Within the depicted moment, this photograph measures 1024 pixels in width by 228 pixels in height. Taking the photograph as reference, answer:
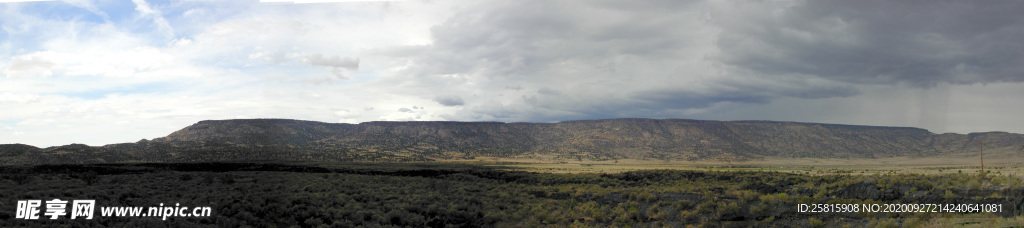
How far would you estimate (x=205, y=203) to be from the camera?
13.6 m

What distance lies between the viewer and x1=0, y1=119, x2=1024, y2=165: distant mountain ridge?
78875 millimetres

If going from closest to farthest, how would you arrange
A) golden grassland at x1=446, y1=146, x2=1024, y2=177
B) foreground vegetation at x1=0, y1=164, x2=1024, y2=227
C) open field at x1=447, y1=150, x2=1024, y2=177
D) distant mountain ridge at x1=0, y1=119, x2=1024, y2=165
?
foreground vegetation at x1=0, y1=164, x2=1024, y2=227 → open field at x1=447, y1=150, x2=1024, y2=177 → golden grassland at x1=446, y1=146, x2=1024, y2=177 → distant mountain ridge at x1=0, y1=119, x2=1024, y2=165

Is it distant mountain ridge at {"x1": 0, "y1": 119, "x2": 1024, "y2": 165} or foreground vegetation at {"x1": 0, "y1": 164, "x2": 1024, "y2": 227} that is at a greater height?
distant mountain ridge at {"x1": 0, "y1": 119, "x2": 1024, "y2": 165}

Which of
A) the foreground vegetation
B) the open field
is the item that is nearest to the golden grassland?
the open field

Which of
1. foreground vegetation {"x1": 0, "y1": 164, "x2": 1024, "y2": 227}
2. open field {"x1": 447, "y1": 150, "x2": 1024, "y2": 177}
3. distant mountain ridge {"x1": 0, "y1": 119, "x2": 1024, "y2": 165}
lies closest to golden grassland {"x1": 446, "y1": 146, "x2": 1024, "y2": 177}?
open field {"x1": 447, "y1": 150, "x2": 1024, "y2": 177}

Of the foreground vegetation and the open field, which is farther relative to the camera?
the open field

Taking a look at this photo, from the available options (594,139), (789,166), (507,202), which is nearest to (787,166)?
(789,166)

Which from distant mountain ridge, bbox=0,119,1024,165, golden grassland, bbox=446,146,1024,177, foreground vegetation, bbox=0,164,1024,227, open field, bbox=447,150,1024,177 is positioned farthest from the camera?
distant mountain ridge, bbox=0,119,1024,165

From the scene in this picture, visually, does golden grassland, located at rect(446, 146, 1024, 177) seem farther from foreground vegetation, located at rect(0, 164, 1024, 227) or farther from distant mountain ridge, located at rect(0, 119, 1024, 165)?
foreground vegetation, located at rect(0, 164, 1024, 227)

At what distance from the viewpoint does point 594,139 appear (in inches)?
4035

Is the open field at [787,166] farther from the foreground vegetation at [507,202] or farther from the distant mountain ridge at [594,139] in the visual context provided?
the foreground vegetation at [507,202]

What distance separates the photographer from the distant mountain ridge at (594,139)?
78.9m

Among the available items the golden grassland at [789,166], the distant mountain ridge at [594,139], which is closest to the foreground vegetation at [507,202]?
the golden grassland at [789,166]

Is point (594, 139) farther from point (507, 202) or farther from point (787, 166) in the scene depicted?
point (507, 202)
